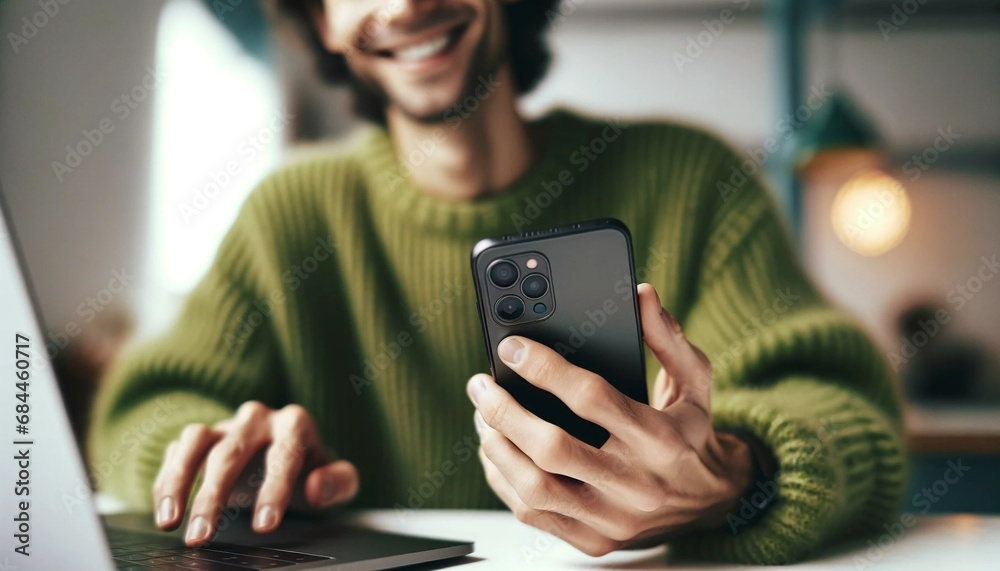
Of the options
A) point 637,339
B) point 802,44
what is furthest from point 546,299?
point 802,44

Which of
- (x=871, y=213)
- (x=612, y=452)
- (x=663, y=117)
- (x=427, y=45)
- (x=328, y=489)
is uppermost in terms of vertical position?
(x=427, y=45)

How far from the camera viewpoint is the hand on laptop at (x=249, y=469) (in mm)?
506

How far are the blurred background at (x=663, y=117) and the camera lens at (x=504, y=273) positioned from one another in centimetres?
71

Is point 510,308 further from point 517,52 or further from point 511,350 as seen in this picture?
point 517,52

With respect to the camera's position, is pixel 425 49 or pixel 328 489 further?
pixel 425 49

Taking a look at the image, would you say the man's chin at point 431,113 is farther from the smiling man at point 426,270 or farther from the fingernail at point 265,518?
the fingernail at point 265,518

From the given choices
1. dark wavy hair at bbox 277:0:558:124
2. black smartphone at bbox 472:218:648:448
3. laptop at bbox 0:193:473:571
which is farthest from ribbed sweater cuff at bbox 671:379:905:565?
dark wavy hair at bbox 277:0:558:124

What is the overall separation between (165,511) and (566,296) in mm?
310

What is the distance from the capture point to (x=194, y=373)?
76 centimetres

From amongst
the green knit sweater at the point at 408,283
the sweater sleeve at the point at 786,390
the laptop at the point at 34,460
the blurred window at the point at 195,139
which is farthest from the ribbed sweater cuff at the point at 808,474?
the blurred window at the point at 195,139

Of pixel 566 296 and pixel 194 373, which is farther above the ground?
pixel 566 296

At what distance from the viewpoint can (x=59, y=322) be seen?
5.73ft

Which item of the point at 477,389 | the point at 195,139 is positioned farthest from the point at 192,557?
the point at 195,139

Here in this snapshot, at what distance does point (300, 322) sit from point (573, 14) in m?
2.04
